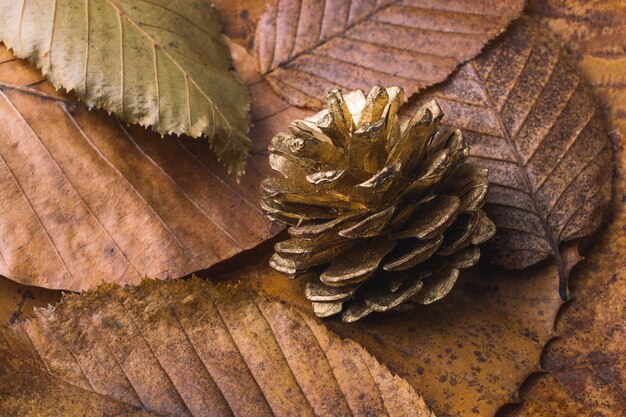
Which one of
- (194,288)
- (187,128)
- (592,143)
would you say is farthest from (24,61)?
(592,143)

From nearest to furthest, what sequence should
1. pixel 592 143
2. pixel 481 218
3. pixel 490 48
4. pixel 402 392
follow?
pixel 402 392, pixel 481 218, pixel 592 143, pixel 490 48

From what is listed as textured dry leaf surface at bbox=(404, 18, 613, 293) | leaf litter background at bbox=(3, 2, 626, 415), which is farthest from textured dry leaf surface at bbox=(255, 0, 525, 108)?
leaf litter background at bbox=(3, 2, 626, 415)

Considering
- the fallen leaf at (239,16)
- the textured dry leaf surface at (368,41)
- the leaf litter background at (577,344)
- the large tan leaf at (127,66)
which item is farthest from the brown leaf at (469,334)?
the fallen leaf at (239,16)

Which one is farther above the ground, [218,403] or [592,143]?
[592,143]

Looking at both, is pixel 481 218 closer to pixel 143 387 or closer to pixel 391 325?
pixel 391 325

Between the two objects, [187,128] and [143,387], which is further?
[187,128]

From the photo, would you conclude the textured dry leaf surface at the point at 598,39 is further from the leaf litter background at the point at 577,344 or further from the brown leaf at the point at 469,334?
the brown leaf at the point at 469,334
